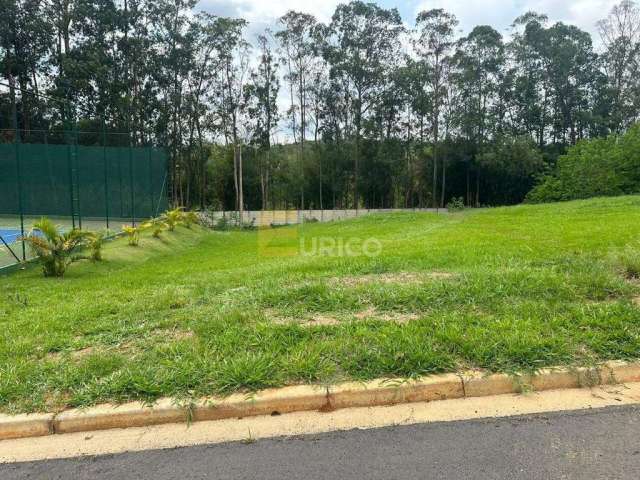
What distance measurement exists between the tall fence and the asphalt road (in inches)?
455

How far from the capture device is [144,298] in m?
4.02

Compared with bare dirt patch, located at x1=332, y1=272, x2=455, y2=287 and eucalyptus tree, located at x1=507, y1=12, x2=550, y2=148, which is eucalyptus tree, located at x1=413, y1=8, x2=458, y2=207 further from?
bare dirt patch, located at x1=332, y1=272, x2=455, y2=287

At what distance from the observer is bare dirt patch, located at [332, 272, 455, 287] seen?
4125 millimetres

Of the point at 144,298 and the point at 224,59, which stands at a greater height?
the point at 224,59

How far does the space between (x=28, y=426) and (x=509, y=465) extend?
7.50ft

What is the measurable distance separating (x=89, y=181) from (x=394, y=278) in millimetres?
12917

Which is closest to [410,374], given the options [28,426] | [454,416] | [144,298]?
[454,416]

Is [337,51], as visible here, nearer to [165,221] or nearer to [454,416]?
[165,221]

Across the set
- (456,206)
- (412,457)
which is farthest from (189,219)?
(412,457)

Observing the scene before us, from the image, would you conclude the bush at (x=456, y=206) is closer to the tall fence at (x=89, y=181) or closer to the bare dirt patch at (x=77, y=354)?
the tall fence at (x=89, y=181)

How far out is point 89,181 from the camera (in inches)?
545

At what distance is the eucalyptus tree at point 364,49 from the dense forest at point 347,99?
6 cm

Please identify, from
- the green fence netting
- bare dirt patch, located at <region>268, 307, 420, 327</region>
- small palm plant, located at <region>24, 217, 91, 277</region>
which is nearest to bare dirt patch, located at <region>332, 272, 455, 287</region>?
bare dirt patch, located at <region>268, 307, 420, 327</region>

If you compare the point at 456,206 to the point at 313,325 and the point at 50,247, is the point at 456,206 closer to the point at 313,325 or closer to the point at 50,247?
the point at 50,247
